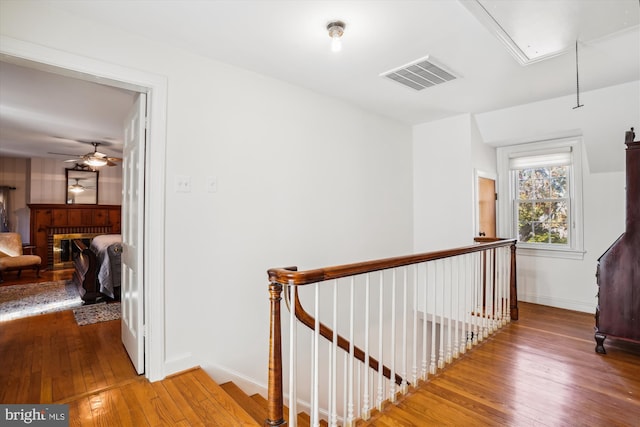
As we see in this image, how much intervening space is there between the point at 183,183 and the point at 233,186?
411 millimetres

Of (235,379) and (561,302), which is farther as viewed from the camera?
(561,302)

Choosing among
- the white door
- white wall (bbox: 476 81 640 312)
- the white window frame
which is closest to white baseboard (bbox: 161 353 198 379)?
the white door

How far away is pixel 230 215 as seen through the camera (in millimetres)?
2672

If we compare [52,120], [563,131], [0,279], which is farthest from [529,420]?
[0,279]

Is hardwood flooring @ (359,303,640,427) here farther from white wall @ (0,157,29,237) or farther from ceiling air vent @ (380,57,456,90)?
white wall @ (0,157,29,237)

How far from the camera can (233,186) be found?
2.70 metres

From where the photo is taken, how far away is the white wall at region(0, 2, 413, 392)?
90.5 inches

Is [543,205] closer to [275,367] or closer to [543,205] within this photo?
[543,205]

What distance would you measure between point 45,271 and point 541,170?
8886 mm

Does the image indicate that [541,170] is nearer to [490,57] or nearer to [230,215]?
[490,57]

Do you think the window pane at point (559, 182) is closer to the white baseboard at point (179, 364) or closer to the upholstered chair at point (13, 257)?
the white baseboard at point (179, 364)

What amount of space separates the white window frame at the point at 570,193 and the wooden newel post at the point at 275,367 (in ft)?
13.7

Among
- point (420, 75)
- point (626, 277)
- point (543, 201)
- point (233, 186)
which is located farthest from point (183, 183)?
point (543, 201)

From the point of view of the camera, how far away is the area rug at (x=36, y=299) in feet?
12.9
